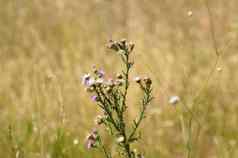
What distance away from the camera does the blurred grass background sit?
152 inches

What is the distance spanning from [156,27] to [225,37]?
73 centimetres

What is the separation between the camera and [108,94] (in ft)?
6.80

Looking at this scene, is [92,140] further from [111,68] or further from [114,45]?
[111,68]

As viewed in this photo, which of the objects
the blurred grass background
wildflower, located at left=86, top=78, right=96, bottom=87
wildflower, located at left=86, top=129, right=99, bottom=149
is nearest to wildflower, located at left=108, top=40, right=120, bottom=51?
wildflower, located at left=86, top=78, right=96, bottom=87

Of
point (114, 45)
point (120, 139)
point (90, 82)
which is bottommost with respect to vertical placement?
point (120, 139)

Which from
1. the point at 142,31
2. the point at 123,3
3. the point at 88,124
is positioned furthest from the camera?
the point at 123,3

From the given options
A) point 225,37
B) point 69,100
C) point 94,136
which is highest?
point 225,37

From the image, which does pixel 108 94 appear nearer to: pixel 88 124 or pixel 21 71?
pixel 88 124

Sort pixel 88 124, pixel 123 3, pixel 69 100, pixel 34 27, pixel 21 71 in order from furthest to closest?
1. pixel 123 3
2. pixel 34 27
3. pixel 21 71
4. pixel 69 100
5. pixel 88 124

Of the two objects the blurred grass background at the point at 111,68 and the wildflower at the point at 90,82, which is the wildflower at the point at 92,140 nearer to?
the wildflower at the point at 90,82

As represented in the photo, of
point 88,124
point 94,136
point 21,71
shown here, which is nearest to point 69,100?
point 88,124

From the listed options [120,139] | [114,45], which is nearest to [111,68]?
[114,45]

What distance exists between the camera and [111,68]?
530cm

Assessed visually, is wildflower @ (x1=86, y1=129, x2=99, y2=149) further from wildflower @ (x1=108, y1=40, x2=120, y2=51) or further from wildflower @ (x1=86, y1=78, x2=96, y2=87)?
wildflower @ (x1=108, y1=40, x2=120, y2=51)
